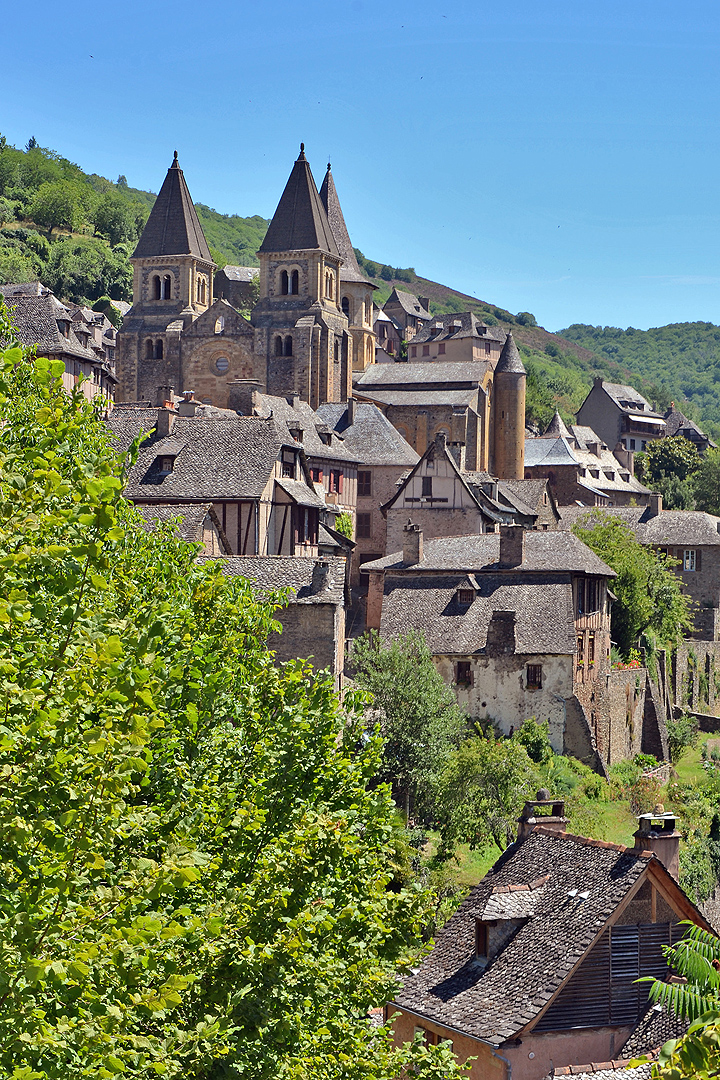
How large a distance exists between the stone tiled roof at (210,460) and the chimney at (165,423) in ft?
0.68

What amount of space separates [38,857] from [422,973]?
1397 centimetres

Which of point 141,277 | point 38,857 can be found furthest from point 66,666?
point 141,277

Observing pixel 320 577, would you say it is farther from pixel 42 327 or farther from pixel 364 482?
pixel 364 482

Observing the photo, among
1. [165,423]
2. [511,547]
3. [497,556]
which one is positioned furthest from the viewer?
[165,423]

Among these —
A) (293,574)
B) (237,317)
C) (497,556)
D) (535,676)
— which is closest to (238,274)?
(237,317)

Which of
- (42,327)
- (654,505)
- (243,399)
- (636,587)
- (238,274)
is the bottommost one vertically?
(636,587)

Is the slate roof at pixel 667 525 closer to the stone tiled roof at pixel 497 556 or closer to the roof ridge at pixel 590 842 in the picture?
the stone tiled roof at pixel 497 556

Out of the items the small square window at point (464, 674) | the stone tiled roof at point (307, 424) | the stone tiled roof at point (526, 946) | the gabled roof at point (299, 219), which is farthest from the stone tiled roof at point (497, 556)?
the gabled roof at point (299, 219)

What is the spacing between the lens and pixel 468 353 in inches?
3868

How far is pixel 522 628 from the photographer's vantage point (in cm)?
4228

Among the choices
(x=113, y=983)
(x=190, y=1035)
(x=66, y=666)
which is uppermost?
(x=66, y=666)

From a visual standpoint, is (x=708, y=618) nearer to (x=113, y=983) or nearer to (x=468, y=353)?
(x=468, y=353)

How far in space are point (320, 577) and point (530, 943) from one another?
16703mm

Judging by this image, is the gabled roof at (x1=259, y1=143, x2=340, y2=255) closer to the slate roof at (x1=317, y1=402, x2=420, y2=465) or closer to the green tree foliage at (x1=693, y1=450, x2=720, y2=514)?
the slate roof at (x1=317, y1=402, x2=420, y2=465)
